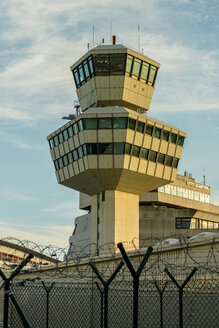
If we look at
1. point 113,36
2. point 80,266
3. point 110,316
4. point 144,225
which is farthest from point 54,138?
point 110,316

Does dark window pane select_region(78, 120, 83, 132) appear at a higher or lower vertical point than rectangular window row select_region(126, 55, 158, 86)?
lower

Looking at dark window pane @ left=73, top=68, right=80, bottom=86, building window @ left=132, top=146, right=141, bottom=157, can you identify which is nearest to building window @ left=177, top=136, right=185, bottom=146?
building window @ left=132, top=146, right=141, bottom=157

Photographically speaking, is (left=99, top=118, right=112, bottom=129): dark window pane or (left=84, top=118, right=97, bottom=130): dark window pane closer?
(left=99, top=118, right=112, bottom=129): dark window pane

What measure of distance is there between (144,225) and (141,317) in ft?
192

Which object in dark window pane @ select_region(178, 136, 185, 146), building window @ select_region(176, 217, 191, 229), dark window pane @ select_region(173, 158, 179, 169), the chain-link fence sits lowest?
the chain-link fence

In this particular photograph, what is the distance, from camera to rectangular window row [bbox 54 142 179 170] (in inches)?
2007

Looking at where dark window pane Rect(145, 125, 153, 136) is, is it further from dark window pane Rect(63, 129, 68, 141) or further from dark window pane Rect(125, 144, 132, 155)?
dark window pane Rect(63, 129, 68, 141)

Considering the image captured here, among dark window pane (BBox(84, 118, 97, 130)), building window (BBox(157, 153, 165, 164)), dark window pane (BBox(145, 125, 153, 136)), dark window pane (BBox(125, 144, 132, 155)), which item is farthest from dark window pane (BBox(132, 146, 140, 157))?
dark window pane (BBox(84, 118, 97, 130))

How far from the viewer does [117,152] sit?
2007 inches

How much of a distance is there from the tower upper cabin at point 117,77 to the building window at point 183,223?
3044cm

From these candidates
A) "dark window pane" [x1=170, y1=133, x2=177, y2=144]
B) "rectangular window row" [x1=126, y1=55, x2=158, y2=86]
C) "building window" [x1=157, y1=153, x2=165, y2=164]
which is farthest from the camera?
"dark window pane" [x1=170, y1=133, x2=177, y2=144]

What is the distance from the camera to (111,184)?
53.8m

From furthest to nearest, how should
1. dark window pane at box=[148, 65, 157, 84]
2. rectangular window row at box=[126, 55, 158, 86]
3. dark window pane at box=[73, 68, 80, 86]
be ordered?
dark window pane at box=[73, 68, 80, 86]
dark window pane at box=[148, 65, 157, 84]
rectangular window row at box=[126, 55, 158, 86]

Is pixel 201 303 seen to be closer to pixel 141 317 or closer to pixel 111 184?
pixel 141 317
